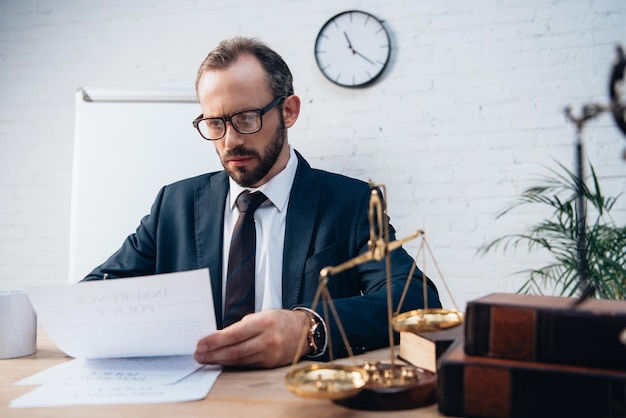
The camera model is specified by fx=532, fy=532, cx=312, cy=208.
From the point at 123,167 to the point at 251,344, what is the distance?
1935 millimetres

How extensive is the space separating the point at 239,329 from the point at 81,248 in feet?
6.42

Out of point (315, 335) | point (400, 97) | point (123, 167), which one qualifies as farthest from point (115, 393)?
point (400, 97)

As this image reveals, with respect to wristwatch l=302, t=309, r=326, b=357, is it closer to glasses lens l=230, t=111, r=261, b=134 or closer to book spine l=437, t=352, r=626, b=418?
book spine l=437, t=352, r=626, b=418

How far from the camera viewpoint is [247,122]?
155 centimetres

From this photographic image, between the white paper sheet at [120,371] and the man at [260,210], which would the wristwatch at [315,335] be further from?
the man at [260,210]

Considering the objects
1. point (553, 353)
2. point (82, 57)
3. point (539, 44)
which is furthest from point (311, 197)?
point (82, 57)

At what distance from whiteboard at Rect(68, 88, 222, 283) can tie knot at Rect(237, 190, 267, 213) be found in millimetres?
1021

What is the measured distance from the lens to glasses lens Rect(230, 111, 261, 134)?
153 cm

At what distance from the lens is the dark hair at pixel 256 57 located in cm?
155

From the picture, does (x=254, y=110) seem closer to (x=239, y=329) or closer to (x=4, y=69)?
(x=239, y=329)

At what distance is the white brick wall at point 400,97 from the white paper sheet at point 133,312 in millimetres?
1815

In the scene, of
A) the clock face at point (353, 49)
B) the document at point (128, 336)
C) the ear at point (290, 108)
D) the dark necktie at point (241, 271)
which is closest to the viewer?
the document at point (128, 336)

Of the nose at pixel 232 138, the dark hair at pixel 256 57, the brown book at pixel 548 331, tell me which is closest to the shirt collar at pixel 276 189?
the nose at pixel 232 138

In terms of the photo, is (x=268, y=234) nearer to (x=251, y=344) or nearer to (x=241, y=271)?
(x=241, y=271)
